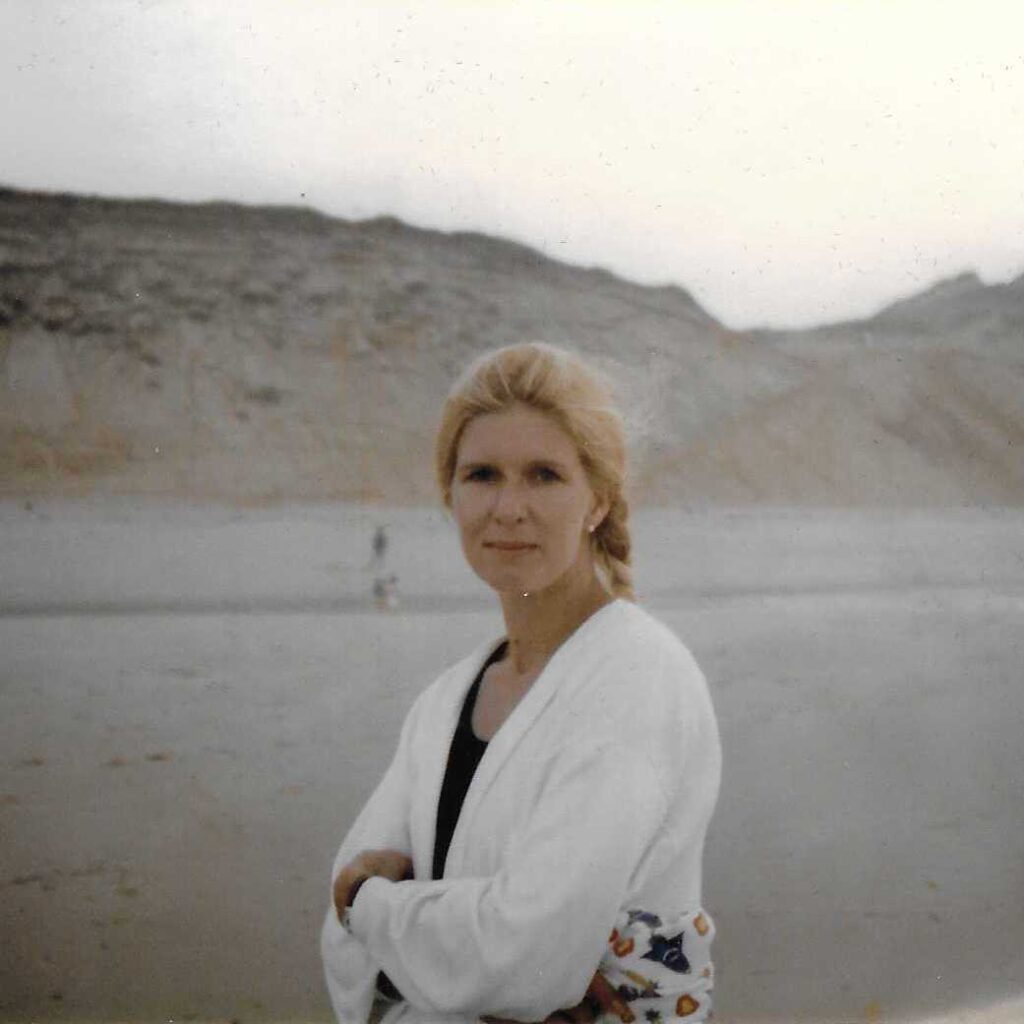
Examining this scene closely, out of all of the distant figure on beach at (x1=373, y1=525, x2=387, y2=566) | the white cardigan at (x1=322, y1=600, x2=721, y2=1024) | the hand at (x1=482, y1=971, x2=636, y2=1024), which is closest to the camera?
the white cardigan at (x1=322, y1=600, x2=721, y2=1024)

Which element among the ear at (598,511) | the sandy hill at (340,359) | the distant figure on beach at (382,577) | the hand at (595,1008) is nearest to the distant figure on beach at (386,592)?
the distant figure on beach at (382,577)

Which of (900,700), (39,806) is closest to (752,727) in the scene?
(900,700)

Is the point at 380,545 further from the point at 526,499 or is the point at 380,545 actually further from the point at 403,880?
the point at 403,880

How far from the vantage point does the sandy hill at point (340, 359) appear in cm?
262

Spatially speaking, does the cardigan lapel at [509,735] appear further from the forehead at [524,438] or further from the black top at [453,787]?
the forehead at [524,438]

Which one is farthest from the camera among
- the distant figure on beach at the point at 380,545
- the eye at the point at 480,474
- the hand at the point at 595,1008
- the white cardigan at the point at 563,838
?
the distant figure on beach at the point at 380,545

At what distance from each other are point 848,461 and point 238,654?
1293 mm

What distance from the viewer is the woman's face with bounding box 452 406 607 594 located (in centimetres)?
217

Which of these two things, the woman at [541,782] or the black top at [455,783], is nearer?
the woman at [541,782]

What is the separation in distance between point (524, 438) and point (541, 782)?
0.55m

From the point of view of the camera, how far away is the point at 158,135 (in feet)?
8.69

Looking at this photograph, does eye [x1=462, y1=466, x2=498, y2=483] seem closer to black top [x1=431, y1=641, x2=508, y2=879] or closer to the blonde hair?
the blonde hair

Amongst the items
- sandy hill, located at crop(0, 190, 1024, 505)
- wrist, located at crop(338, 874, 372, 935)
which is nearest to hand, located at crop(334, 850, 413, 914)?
wrist, located at crop(338, 874, 372, 935)

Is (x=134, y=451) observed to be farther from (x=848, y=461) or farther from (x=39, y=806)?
(x=848, y=461)
